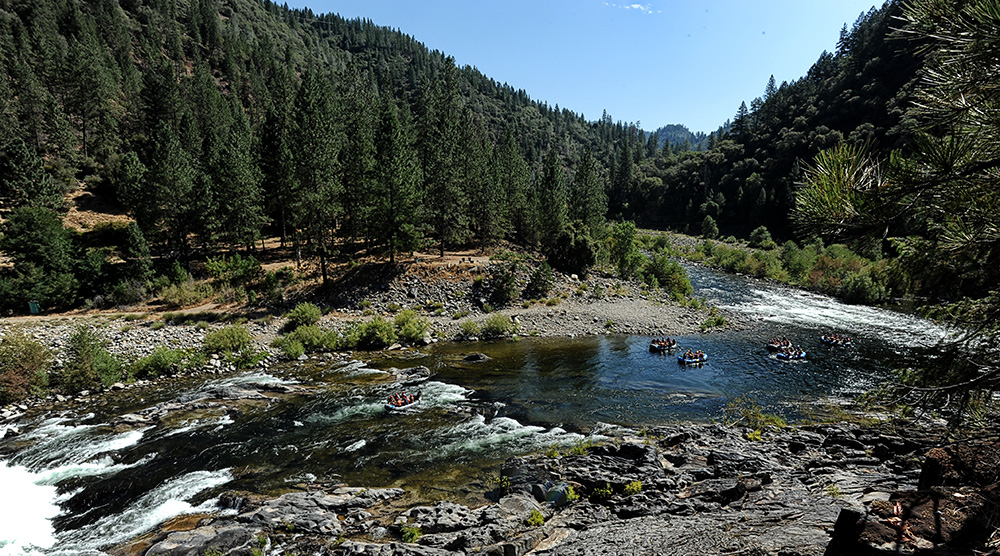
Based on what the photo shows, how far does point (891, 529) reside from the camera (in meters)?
5.57

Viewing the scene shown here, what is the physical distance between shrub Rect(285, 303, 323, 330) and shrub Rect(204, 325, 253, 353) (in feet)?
12.7

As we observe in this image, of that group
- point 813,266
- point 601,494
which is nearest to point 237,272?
point 601,494

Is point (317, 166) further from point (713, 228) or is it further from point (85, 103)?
point (713, 228)

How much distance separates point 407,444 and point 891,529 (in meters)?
14.2

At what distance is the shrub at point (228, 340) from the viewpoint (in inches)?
1024

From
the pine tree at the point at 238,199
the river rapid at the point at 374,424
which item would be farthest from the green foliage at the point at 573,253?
the pine tree at the point at 238,199

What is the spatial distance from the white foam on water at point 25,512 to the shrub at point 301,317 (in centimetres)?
1696

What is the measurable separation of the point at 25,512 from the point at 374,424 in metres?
10.2

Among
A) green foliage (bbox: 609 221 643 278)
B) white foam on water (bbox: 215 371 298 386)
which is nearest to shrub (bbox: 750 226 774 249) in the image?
green foliage (bbox: 609 221 643 278)

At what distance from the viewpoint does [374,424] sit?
1816cm

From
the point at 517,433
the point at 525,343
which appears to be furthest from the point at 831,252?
the point at 517,433

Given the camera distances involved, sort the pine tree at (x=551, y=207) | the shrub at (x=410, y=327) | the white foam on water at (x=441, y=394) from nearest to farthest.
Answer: the white foam on water at (x=441, y=394), the shrub at (x=410, y=327), the pine tree at (x=551, y=207)

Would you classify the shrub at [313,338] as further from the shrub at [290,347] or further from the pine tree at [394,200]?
the pine tree at [394,200]

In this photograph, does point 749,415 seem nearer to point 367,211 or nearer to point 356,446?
point 356,446
